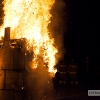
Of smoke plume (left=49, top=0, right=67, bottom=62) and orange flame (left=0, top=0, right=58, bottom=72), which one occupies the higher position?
smoke plume (left=49, top=0, right=67, bottom=62)

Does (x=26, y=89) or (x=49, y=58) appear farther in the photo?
(x=49, y=58)

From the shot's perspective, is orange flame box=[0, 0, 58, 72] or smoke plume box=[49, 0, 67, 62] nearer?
orange flame box=[0, 0, 58, 72]

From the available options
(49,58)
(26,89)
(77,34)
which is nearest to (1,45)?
(26,89)

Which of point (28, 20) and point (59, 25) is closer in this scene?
point (28, 20)

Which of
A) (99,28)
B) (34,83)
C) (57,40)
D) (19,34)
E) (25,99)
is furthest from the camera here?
(99,28)

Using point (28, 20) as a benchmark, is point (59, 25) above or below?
above

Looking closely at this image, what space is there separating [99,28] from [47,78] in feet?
57.4

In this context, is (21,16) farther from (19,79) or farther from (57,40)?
(57,40)

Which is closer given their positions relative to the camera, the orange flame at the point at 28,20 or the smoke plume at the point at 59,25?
the orange flame at the point at 28,20

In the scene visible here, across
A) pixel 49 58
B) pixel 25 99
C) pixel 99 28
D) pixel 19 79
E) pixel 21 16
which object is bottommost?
pixel 25 99

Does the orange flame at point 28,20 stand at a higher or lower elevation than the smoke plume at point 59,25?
lower

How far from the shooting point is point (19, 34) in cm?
1404

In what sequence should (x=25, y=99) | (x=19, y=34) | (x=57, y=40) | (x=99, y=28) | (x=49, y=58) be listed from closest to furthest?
1. (x=25, y=99)
2. (x=19, y=34)
3. (x=49, y=58)
4. (x=57, y=40)
5. (x=99, y=28)

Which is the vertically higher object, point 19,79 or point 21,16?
point 21,16
